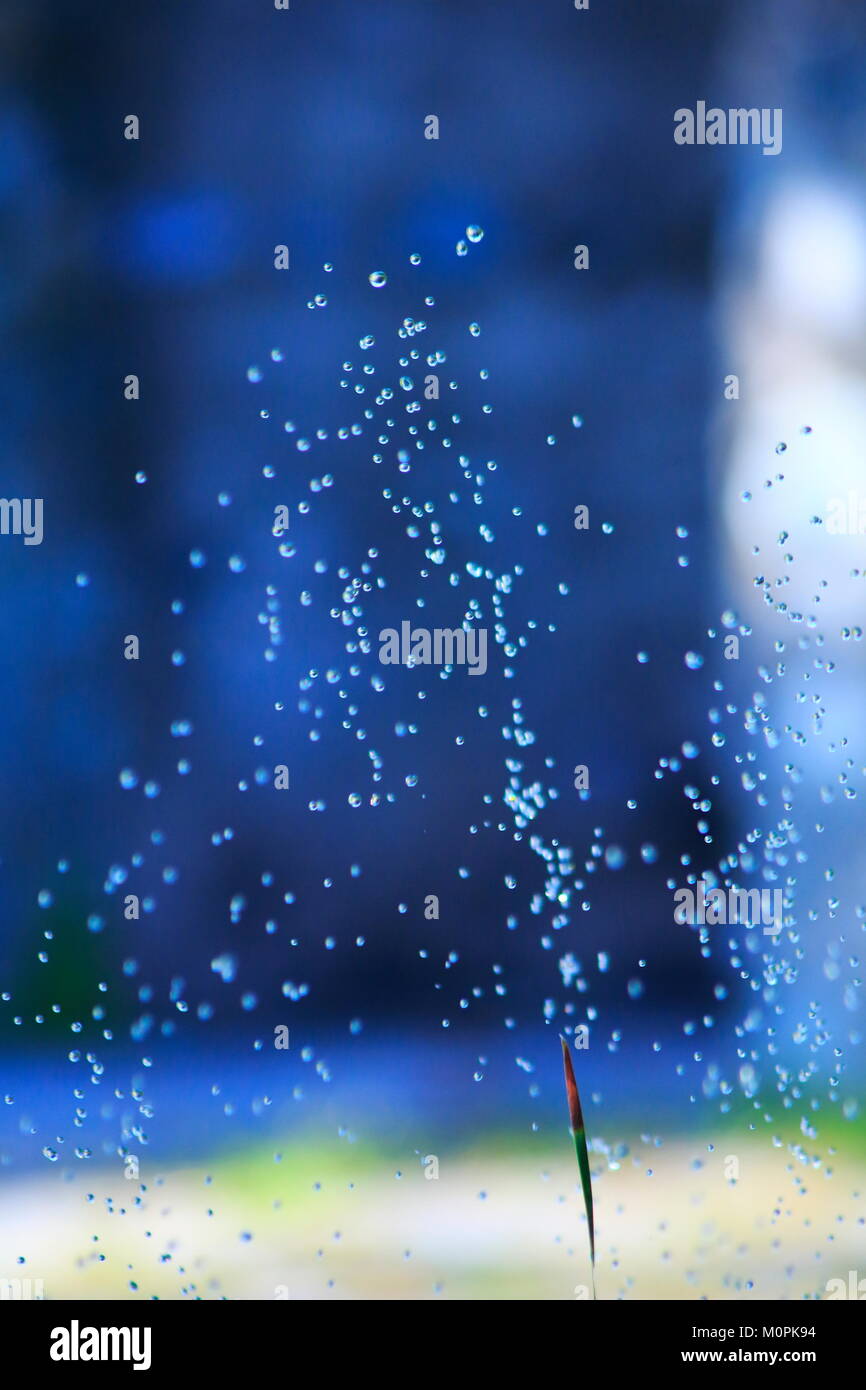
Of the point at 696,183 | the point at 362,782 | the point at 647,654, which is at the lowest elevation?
the point at 362,782

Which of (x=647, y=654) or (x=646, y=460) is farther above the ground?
(x=646, y=460)

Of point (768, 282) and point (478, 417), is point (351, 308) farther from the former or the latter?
point (768, 282)

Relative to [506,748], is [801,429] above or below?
above

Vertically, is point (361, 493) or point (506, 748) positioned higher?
point (361, 493)

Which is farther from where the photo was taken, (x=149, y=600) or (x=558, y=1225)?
(x=149, y=600)

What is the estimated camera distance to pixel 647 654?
223 cm

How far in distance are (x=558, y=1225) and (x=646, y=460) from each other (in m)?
1.11

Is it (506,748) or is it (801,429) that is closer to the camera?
(801,429)

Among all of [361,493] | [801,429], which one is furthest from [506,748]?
[801,429]

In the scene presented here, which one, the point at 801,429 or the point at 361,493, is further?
the point at 361,493

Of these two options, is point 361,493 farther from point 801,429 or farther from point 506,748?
point 801,429
